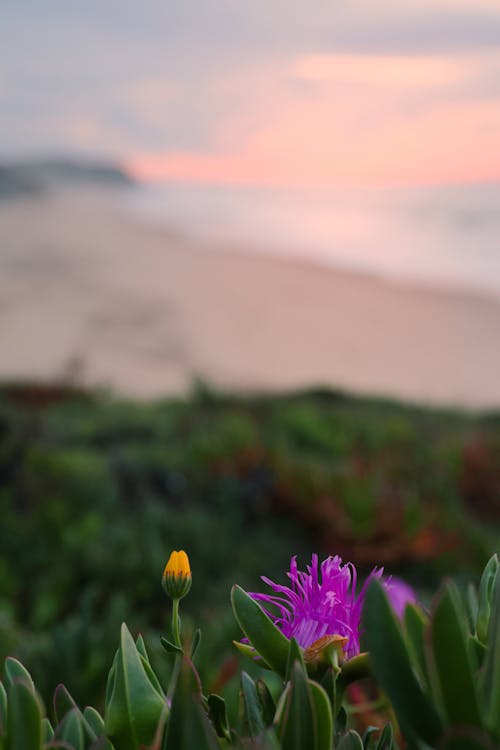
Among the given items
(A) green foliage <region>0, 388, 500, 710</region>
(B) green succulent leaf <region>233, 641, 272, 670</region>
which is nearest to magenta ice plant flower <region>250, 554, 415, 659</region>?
(B) green succulent leaf <region>233, 641, 272, 670</region>

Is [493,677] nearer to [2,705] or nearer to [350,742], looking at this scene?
[350,742]

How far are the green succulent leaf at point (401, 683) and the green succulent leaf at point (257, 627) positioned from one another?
0.22 feet

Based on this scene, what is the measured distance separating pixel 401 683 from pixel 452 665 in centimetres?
2

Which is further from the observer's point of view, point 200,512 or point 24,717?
point 200,512

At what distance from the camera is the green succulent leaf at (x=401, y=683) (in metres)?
0.35

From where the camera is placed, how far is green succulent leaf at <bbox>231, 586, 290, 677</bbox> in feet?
1.37

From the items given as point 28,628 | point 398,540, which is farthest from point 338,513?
point 28,628

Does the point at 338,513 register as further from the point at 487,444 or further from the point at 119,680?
the point at 119,680

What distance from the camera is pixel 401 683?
0.36m

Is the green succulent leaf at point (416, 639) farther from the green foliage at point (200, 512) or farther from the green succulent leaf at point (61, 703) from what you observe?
the green foliage at point (200, 512)

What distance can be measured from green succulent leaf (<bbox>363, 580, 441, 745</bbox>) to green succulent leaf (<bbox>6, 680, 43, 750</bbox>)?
116 millimetres

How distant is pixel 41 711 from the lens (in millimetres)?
357

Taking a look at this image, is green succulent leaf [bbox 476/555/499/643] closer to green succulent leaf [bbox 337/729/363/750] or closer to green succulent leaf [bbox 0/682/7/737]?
green succulent leaf [bbox 337/729/363/750]

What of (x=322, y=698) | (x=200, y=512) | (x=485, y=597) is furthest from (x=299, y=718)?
(x=200, y=512)
